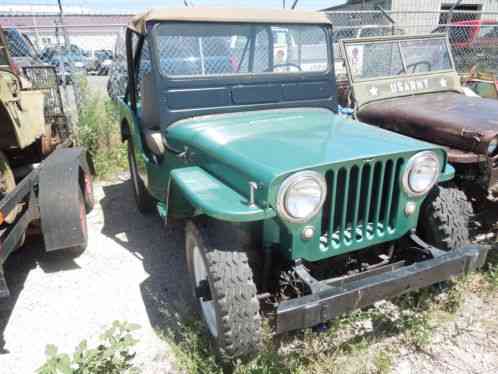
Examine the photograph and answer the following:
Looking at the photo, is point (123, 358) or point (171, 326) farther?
point (171, 326)

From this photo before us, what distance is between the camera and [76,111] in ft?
20.9

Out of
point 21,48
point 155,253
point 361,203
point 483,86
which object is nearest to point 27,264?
point 155,253

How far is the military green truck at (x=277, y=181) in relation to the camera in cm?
195

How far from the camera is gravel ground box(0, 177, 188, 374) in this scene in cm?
251

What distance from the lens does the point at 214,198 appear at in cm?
200

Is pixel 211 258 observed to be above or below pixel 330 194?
below

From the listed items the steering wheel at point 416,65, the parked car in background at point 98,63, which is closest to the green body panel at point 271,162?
the steering wheel at point 416,65

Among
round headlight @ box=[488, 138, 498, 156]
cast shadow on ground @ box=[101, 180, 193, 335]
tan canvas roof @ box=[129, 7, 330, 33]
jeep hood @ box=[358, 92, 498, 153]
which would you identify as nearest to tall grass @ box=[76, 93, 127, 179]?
cast shadow on ground @ box=[101, 180, 193, 335]

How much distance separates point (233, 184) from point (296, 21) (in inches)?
66.4

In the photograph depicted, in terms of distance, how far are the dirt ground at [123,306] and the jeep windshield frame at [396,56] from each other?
2.38 metres

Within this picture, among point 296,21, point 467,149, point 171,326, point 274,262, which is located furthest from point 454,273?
point 296,21

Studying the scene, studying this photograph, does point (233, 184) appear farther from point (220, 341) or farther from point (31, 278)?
point (31, 278)

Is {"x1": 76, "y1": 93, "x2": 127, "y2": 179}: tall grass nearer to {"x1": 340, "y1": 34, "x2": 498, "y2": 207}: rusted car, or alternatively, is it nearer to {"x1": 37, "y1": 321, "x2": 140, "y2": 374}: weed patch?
{"x1": 340, "y1": 34, "x2": 498, "y2": 207}: rusted car

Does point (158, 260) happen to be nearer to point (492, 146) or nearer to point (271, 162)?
point (271, 162)
